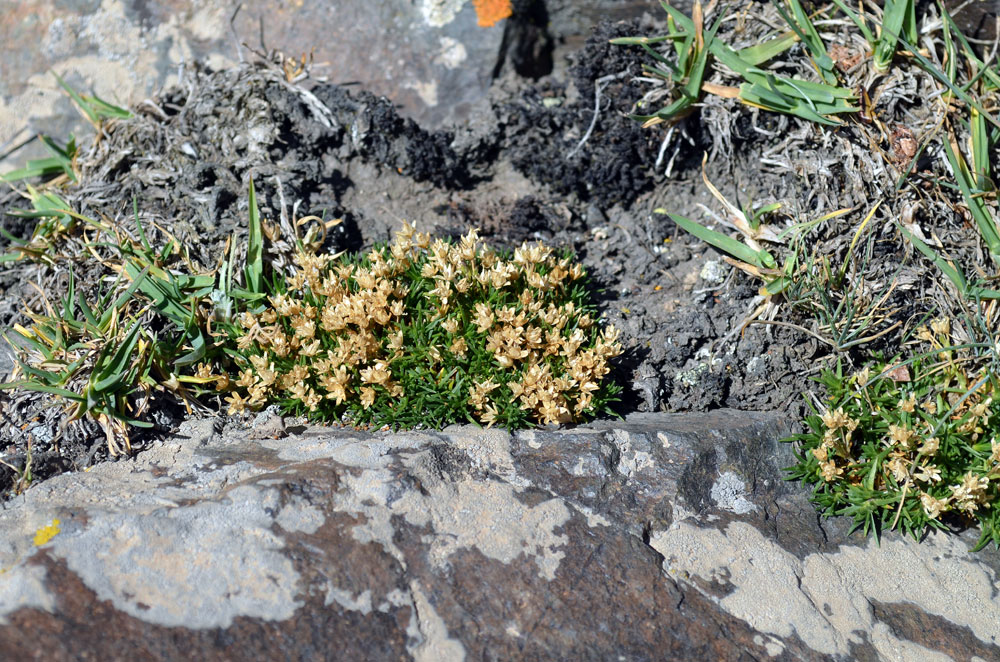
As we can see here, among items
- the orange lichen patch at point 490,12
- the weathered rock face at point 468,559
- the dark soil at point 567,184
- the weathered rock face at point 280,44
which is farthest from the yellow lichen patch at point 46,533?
the orange lichen patch at point 490,12

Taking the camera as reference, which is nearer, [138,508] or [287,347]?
[138,508]

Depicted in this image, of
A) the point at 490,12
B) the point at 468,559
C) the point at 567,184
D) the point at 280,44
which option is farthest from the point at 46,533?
the point at 490,12

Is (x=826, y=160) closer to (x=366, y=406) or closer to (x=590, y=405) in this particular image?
(x=590, y=405)

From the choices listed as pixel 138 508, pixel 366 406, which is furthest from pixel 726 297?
pixel 138 508

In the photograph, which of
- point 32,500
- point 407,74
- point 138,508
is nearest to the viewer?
point 138,508

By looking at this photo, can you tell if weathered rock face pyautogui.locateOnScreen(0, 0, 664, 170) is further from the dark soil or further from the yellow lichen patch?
the yellow lichen patch

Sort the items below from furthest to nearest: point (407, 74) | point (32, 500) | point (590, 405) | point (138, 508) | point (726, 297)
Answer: point (407, 74) → point (726, 297) → point (590, 405) → point (32, 500) → point (138, 508)
